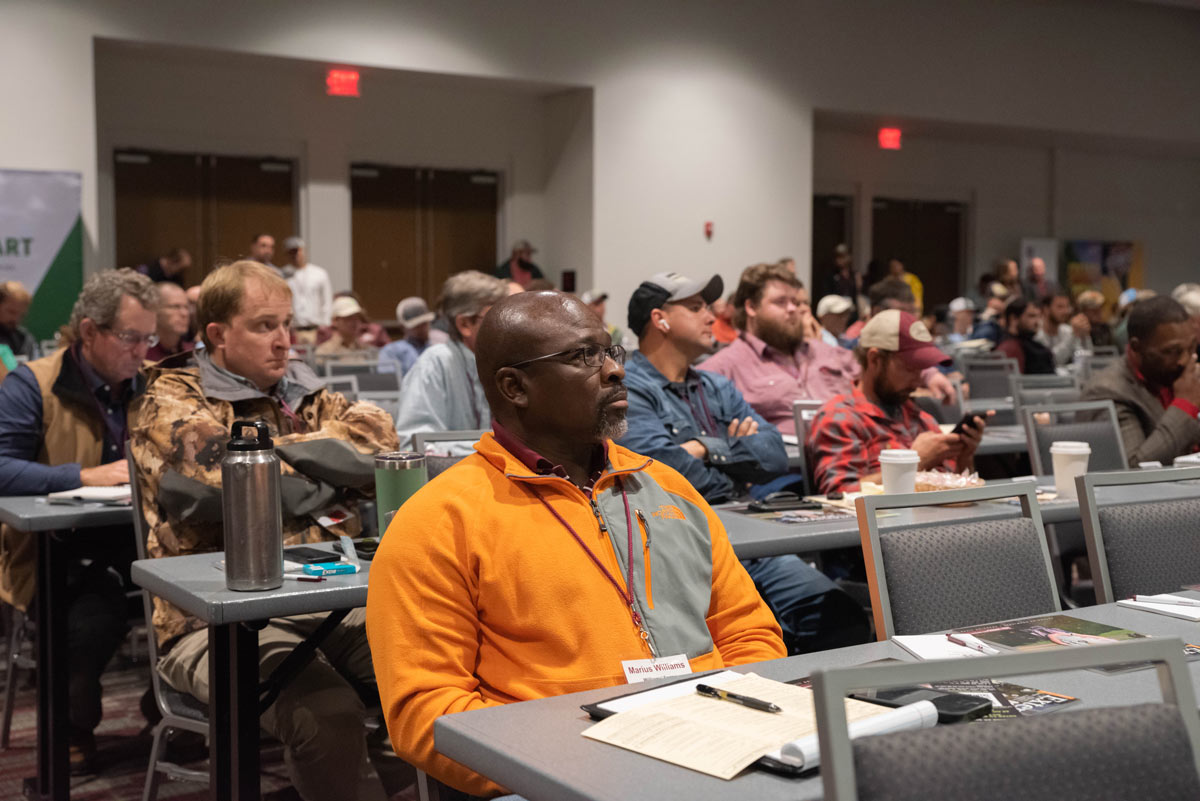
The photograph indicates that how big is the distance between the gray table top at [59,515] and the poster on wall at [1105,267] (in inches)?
613

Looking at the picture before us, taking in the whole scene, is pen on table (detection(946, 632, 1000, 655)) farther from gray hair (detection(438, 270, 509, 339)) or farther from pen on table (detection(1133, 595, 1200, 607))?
gray hair (detection(438, 270, 509, 339))

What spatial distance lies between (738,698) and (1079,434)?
117 inches

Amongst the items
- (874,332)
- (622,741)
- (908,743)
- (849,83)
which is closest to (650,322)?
(874,332)

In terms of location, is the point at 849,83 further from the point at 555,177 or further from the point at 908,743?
the point at 908,743

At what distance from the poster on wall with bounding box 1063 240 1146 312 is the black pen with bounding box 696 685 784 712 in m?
16.4

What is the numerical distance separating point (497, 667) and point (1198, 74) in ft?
53.8

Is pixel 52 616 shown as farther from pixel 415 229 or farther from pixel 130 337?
pixel 415 229

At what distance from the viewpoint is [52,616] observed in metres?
3.16

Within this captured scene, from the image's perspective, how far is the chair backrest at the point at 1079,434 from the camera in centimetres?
398

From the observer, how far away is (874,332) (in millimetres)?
3547

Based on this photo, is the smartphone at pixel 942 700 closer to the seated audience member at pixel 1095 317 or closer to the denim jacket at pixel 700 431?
the denim jacket at pixel 700 431

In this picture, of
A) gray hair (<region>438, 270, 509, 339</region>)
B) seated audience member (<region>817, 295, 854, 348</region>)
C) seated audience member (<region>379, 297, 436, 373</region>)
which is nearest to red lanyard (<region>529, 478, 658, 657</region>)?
gray hair (<region>438, 270, 509, 339</region>)

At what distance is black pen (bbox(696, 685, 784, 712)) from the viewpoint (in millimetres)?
1465

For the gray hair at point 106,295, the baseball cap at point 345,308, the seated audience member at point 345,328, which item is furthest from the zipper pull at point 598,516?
the baseball cap at point 345,308
